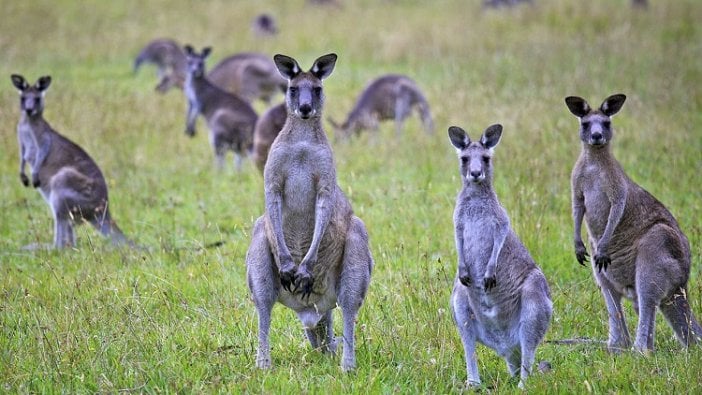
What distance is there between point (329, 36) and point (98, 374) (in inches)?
584

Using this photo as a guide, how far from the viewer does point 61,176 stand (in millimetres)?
8648

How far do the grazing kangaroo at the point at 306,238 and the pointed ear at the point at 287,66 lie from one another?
0.7 inches

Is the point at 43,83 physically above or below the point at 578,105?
above

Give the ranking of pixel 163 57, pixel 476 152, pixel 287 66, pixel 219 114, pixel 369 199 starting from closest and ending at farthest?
pixel 476 152 → pixel 287 66 → pixel 369 199 → pixel 219 114 → pixel 163 57

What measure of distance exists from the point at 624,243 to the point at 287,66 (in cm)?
226

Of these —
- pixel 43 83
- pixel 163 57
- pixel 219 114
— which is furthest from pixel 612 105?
pixel 163 57

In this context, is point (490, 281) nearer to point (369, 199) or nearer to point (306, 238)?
point (306, 238)

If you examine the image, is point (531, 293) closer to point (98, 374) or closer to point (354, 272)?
point (354, 272)

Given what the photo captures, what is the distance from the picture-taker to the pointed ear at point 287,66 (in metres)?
5.53

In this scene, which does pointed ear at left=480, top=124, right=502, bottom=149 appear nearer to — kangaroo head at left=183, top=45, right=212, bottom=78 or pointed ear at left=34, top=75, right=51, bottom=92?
pointed ear at left=34, top=75, right=51, bottom=92

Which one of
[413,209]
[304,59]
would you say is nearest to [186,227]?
[413,209]

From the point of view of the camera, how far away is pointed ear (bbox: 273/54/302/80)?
553 centimetres

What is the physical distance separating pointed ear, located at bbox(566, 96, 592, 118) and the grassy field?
1180 millimetres

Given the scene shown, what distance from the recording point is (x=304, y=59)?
1817 centimetres
